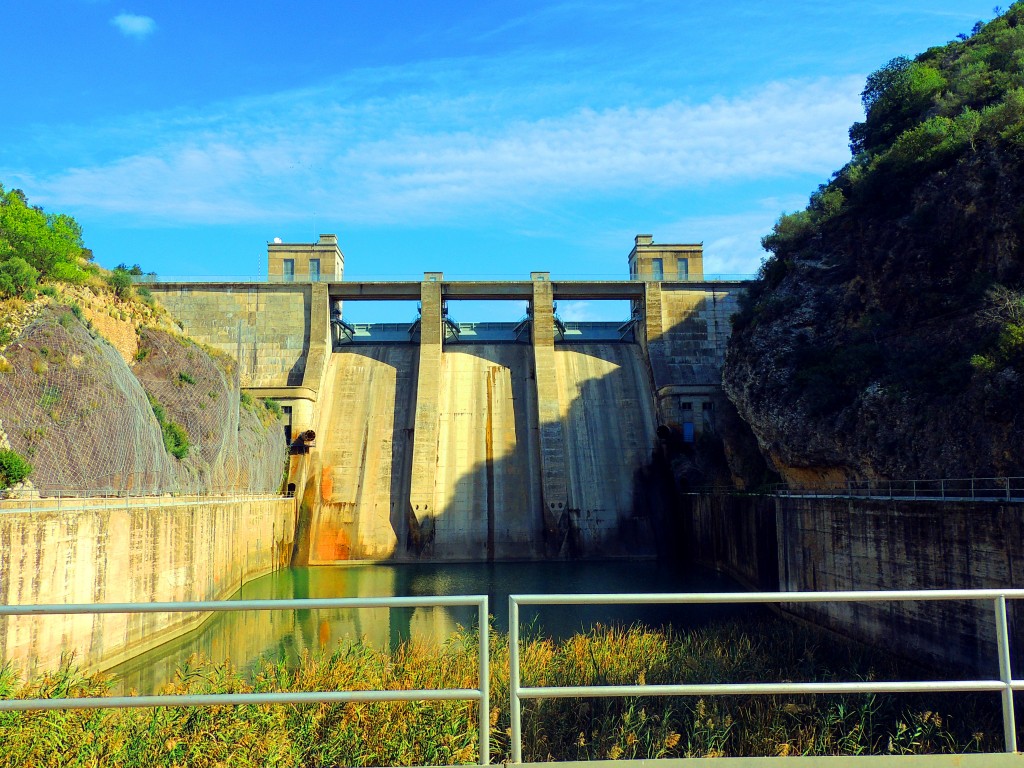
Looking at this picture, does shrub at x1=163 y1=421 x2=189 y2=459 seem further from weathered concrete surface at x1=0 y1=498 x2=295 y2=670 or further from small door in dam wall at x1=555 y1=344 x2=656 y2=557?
small door in dam wall at x1=555 y1=344 x2=656 y2=557

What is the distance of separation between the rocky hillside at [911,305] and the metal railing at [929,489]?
0.30m

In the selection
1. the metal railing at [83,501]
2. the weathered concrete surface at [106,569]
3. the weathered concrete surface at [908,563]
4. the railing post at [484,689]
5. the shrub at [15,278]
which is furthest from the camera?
the shrub at [15,278]

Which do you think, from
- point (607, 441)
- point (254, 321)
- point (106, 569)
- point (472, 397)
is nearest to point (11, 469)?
point (106, 569)

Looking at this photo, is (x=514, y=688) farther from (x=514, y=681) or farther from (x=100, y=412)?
(x=100, y=412)

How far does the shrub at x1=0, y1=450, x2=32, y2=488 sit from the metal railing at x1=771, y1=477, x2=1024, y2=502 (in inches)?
659

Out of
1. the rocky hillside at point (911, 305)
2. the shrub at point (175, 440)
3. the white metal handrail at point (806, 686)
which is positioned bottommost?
the white metal handrail at point (806, 686)

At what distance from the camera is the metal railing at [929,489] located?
1461cm

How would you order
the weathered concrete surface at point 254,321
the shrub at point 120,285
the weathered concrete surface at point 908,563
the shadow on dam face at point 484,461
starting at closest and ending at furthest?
1. the weathered concrete surface at point 908,563
2. the shrub at point 120,285
3. the shadow on dam face at point 484,461
4. the weathered concrete surface at point 254,321

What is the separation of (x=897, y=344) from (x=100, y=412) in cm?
2058

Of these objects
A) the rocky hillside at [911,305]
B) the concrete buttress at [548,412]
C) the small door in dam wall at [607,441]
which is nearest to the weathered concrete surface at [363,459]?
the concrete buttress at [548,412]

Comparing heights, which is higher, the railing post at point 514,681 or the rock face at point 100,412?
the rock face at point 100,412

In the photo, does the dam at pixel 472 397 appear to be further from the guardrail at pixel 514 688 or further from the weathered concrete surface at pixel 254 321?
the guardrail at pixel 514 688

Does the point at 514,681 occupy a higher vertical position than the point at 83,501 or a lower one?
lower

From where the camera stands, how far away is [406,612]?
22953 millimetres
